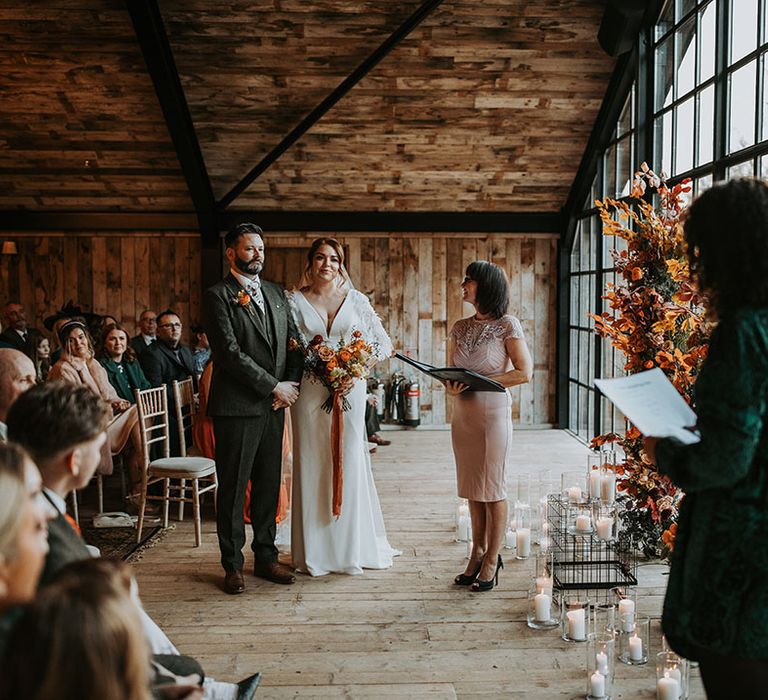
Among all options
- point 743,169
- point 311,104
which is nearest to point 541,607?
point 743,169

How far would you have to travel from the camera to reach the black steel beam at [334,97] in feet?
21.4

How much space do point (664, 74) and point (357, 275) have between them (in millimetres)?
4214

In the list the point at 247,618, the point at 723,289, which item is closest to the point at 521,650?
the point at 247,618

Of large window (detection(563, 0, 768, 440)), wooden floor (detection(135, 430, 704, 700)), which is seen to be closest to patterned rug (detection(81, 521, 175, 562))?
wooden floor (detection(135, 430, 704, 700))

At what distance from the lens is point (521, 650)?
3.23 m

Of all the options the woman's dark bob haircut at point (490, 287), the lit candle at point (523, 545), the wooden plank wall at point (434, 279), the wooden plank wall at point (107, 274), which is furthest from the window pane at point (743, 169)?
the wooden plank wall at point (107, 274)

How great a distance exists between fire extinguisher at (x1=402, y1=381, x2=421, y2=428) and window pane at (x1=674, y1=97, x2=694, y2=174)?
4.22 m

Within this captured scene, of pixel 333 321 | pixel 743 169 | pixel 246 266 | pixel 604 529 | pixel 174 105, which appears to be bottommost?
pixel 604 529

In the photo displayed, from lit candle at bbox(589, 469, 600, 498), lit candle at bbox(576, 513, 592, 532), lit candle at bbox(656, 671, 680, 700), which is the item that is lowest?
lit candle at bbox(656, 671, 680, 700)

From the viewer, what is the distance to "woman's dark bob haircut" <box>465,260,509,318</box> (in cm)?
373

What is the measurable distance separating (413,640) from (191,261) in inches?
272

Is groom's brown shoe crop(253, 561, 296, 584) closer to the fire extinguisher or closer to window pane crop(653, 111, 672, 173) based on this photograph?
window pane crop(653, 111, 672, 173)

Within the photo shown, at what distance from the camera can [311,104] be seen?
746 centimetres

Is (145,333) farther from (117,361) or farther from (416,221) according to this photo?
(416,221)
